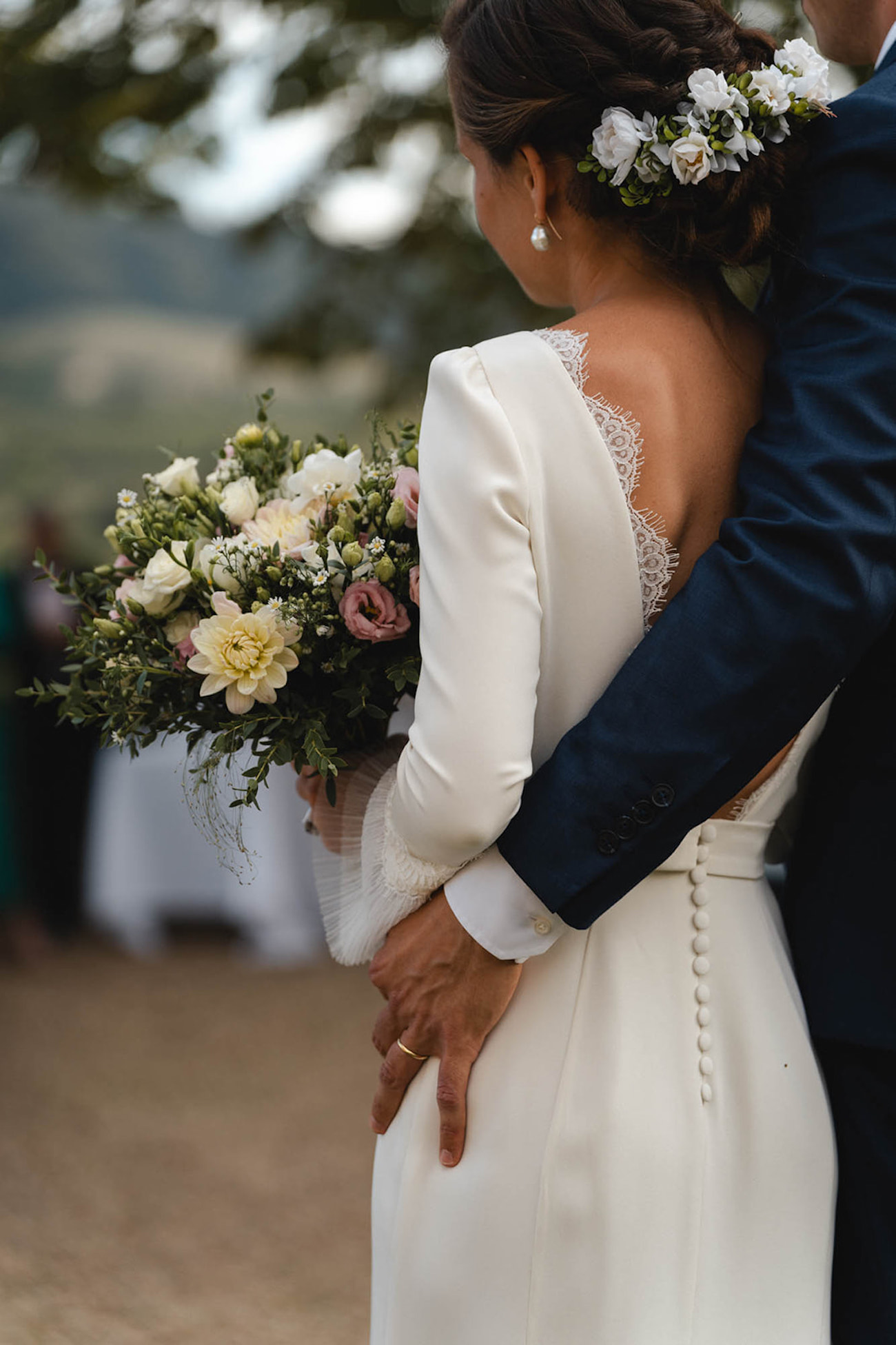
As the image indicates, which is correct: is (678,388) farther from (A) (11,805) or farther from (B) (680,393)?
(A) (11,805)

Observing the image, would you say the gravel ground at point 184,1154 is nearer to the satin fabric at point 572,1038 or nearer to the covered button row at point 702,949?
the satin fabric at point 572,1038

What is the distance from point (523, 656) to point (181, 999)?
5425 mm

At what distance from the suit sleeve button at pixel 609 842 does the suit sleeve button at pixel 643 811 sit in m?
0.03

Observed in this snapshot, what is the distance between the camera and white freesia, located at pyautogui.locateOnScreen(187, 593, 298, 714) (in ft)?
5.42

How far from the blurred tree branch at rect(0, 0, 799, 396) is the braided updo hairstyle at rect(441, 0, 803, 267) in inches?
183

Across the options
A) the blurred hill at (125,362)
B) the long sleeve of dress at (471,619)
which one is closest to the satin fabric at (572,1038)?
the long sleeve of dress at (471,619)

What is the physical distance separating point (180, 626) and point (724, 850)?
833 mm

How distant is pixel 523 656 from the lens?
1423 millimetres

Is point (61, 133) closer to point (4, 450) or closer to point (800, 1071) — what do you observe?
point (4, 450)

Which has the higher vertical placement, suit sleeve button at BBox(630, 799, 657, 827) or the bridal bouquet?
the bridal bouquet

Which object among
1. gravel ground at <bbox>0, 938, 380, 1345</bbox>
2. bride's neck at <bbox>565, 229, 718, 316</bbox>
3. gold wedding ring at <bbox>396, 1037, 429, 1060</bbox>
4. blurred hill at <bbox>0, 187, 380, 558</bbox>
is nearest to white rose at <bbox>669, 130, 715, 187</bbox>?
bride's neck at <bbox>565, 229, 718, 316</bbox>

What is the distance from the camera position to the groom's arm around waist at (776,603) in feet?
4.57

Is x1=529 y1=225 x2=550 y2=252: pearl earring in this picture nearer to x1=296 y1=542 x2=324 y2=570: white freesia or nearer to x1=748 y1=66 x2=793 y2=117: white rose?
x1=748 y1=66 x2=793 y2=117: white rose

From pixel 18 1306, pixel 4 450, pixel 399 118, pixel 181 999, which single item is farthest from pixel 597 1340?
pixel 4 450
